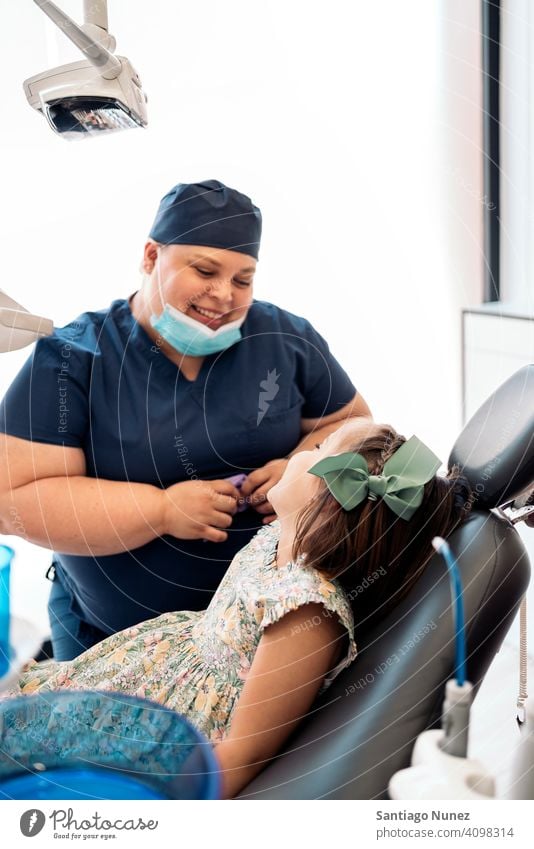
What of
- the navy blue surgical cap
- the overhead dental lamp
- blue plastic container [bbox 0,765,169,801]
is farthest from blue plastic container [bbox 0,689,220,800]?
the overhead dental lamp

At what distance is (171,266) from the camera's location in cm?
105

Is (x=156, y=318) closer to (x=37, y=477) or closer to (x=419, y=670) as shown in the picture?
(x=37, y=477)

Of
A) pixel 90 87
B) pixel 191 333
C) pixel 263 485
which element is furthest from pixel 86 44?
pixel 263 485

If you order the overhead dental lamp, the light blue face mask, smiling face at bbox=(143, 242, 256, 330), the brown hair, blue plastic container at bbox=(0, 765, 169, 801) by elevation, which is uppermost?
the overhead dental lamp

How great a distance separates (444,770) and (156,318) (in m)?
0.61

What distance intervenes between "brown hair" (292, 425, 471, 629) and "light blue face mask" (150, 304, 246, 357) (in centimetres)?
21

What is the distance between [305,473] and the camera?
3.41 ft

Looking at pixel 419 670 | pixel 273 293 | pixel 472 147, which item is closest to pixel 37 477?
pixel 273 293

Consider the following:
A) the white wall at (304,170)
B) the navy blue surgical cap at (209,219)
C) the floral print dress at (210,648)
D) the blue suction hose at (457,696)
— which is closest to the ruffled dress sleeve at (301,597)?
the floral print dress at (210,648)

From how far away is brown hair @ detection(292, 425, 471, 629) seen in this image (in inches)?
39.2

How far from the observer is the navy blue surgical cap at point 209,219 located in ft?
3.43

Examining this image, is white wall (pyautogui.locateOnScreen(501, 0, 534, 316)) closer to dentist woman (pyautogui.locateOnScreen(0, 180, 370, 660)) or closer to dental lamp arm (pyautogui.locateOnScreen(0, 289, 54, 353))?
dentist woman (pyautogui.locateOnScreen(0, 180, 370, 660))

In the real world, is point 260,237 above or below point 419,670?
above

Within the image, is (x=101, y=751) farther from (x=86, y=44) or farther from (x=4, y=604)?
(x=86, y=44)
